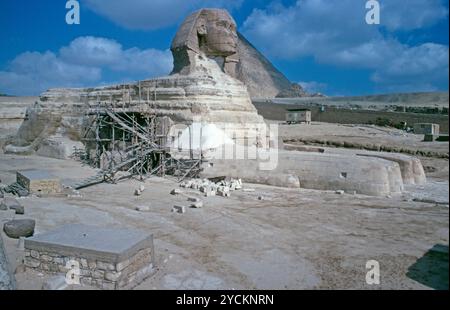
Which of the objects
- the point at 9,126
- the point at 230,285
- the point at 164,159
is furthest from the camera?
the point at 9,126

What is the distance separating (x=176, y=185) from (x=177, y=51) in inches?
251

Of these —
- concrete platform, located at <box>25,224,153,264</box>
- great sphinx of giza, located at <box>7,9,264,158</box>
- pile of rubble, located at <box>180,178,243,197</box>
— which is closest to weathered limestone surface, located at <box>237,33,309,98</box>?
great sphinx of giza, located at <box>7,9,264,158</box>

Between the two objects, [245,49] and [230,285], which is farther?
[245,49]

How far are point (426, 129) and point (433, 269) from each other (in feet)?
77.9

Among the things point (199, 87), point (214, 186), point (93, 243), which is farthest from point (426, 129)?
point (93, 243)

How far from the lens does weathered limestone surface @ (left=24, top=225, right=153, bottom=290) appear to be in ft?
16.5

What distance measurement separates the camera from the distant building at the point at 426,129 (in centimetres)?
2581

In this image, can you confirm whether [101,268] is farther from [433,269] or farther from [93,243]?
[433,269]

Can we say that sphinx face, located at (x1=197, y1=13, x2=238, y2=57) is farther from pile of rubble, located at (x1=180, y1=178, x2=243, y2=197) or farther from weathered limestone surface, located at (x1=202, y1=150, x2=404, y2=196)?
pile of rubble, located at (x1=180, y1=178, x2=243, y2=197)

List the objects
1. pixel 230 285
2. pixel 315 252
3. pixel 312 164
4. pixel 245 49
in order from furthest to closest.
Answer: pixel 245 49, pixel 312 164, pixel 315 252, pixel 230 285

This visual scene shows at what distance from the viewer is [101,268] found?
5.07 metres

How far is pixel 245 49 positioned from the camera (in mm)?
59500
